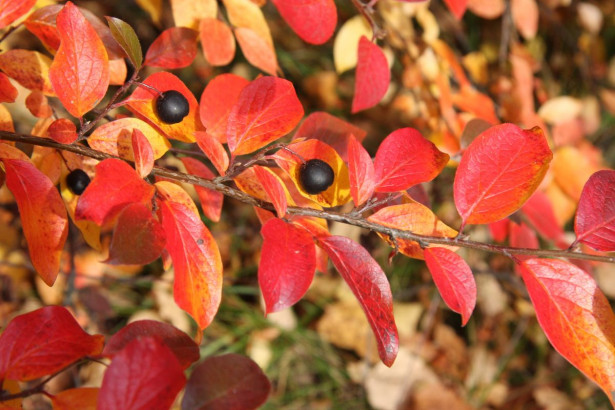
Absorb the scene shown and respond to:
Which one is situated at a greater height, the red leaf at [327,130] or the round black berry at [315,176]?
the round black berry at [315,176]

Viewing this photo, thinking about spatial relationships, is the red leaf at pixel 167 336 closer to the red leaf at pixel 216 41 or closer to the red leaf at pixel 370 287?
the red leaf at pixel 370 287

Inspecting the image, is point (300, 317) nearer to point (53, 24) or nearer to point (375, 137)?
point (375, 137)

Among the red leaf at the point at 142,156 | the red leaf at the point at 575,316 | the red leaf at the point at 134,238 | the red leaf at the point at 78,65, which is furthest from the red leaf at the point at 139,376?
the red leaf at the point at 575,316

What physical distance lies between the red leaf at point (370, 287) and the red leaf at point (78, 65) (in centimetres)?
32

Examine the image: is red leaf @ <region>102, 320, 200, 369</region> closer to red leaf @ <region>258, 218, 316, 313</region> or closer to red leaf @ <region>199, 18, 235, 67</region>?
red leaf @ <region>258, 218, 316, 313</region>

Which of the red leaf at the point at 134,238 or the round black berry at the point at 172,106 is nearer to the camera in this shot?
the red leaf at the point at 134,238

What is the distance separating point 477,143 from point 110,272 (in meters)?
1.38

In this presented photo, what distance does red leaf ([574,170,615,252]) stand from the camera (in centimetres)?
65

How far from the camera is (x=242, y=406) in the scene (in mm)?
601

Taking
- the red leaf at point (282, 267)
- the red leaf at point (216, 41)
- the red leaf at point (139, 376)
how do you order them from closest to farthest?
the red leaf at point (139, 376) < the red leaf at point (282, 267) < the red leaf at point (216, 41)

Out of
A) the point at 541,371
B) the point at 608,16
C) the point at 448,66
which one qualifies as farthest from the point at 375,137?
the point at 608,16

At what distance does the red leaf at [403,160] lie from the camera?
2.21ft

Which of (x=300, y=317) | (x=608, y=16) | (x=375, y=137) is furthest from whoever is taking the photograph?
(x=608, y=16)

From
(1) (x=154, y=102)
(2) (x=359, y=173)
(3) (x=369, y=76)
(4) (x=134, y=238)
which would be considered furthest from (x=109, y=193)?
(3) (x=369, y=76)
